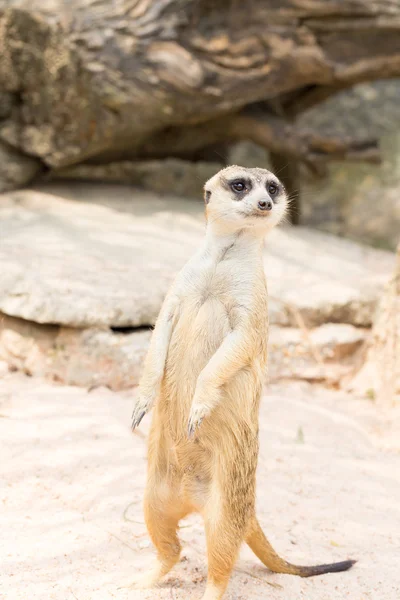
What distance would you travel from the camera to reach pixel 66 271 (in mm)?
3678

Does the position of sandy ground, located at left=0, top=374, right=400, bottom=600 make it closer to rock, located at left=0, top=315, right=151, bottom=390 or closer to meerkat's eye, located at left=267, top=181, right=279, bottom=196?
rock, located at left=0, top=315, right=151, bottom=390

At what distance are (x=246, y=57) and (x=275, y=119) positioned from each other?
730 millimetres

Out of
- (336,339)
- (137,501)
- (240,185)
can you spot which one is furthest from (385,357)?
(240,185)

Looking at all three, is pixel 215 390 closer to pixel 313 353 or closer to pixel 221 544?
pixel 221 544

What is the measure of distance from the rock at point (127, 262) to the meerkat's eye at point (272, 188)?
150 centimetres

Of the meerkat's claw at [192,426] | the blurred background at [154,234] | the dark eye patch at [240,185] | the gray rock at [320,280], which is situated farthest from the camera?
the gray rock at [320,280]

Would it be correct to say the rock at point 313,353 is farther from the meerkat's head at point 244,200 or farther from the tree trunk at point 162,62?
the meerkat's head at point 244,200

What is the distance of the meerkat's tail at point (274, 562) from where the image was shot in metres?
2.08

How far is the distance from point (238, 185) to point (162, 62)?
8.81ft

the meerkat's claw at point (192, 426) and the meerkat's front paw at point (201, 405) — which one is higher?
the meerkat's front paw at point (201, 405)

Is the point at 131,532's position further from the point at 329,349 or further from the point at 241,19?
the point at 241,19

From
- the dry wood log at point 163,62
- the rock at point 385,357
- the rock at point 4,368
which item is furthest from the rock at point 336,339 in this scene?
the rock at point 4,368

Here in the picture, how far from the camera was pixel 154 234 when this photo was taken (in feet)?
15.1

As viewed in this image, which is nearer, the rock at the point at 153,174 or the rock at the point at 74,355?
the rock at the point at 74,355
